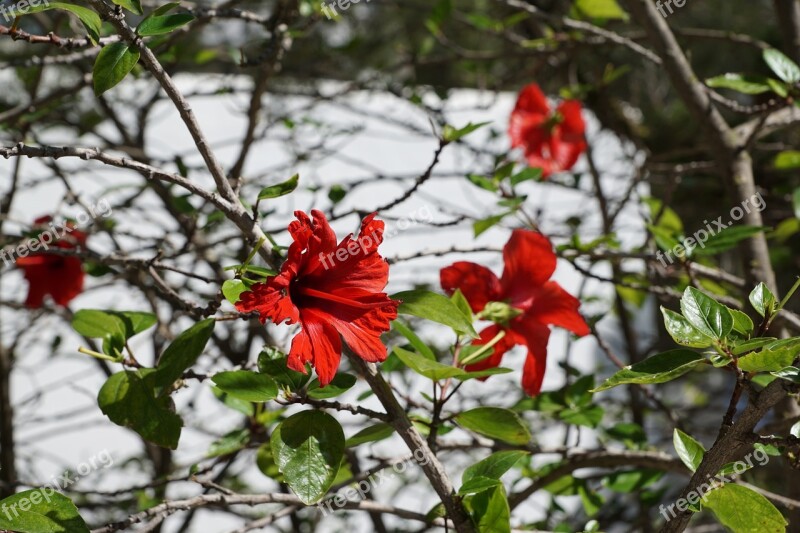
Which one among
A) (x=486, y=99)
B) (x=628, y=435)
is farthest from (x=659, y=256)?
(x=486, y=99)

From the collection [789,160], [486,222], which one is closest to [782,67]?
[789,160]

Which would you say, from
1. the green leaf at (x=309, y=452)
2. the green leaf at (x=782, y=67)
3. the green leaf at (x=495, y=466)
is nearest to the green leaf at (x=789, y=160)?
the green leaf at (x=782, y=67)

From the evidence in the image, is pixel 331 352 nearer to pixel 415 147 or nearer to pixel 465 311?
pixel 465 311

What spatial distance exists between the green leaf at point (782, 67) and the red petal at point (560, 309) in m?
0.37

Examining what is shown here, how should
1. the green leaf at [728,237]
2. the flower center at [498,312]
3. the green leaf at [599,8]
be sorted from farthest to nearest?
the green leaf at [599,8]
the green leaf at [728,237]
the flower center at [498,312]

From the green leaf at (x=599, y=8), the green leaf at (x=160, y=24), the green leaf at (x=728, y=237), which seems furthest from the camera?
the green leaf at (x=599, y=8)

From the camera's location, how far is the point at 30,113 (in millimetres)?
1051

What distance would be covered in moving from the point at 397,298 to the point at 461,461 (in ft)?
3.90

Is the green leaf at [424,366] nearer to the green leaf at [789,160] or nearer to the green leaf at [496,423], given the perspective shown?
the green leaf at [496,423]

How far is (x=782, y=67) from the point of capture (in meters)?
0.89

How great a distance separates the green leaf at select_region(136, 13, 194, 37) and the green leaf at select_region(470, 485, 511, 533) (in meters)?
0.42

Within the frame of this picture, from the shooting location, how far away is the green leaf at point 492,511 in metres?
0.59

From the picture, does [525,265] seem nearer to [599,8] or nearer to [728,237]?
[728,237]

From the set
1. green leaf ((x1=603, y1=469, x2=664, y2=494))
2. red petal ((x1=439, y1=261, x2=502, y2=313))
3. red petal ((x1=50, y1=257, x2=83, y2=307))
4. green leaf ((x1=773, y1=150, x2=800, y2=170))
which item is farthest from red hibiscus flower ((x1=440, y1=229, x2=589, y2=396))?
red petal ((x1=50, y1=257, x2=83, y2=307))
